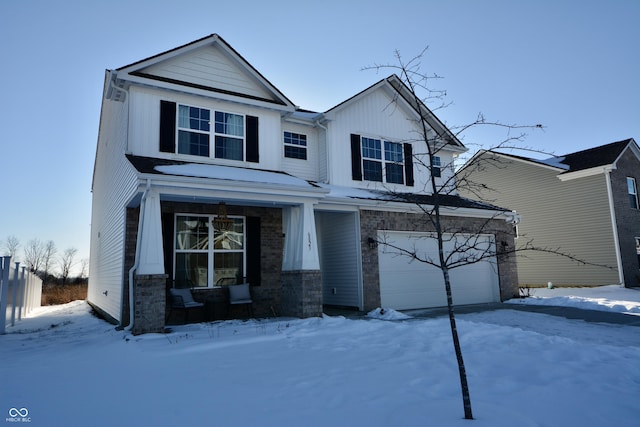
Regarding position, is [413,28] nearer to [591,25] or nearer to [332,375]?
[591,25]

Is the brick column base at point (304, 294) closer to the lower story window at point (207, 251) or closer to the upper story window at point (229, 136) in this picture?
the lower story window at point (207, 251)

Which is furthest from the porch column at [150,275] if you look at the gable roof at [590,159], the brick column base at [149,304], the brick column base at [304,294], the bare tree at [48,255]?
the bare tree at [48,255]

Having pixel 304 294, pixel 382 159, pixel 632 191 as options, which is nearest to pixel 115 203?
pixel 304 294

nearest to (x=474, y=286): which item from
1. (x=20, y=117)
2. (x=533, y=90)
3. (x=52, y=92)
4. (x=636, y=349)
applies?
(x=533, y=90)

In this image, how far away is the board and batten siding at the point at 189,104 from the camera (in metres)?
10.0

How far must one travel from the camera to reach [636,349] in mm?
5875

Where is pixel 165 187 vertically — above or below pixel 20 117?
below

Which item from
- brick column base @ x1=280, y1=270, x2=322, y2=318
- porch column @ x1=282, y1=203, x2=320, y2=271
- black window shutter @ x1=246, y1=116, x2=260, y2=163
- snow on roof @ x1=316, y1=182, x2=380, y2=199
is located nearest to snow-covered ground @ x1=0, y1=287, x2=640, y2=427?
brick column base @ x1=280, y1=270, x2=322, y2=318

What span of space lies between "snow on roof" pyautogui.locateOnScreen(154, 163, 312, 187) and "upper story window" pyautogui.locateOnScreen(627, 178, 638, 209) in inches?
680

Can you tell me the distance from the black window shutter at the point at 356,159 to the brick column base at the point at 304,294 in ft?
15.0

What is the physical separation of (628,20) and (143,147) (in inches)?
505

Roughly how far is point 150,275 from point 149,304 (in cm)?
55

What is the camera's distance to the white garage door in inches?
483

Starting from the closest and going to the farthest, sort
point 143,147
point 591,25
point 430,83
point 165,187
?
point 430,83 < point 165,187 < point 143,147 < point 591,25
